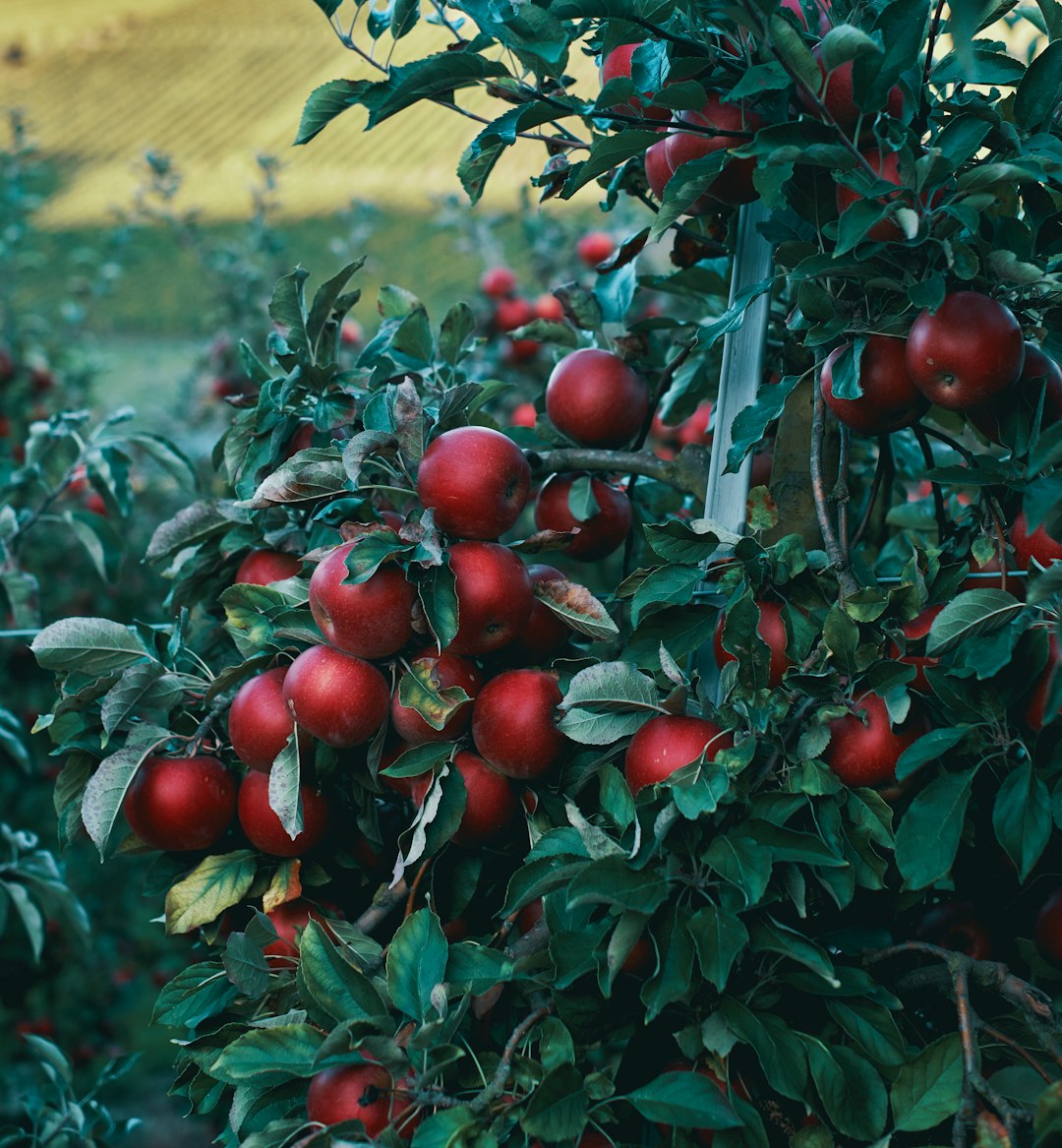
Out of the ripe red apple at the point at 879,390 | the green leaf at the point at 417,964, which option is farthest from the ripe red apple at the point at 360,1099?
the ripe red apple at the point at 879,390

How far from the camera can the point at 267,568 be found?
3.00ft

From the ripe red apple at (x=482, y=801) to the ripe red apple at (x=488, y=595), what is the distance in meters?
0.08

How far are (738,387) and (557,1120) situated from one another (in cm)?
52

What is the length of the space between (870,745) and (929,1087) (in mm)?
190

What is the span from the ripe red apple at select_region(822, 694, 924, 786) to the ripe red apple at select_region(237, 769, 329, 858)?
0.36 m

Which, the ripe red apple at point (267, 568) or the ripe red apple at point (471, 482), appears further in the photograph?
the ripe red apple at point (267, 568)

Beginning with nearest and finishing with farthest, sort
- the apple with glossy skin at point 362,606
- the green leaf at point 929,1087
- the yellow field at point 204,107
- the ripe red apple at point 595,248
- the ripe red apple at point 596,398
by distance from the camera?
1. the green leaf at point 929,1087
2. the apple with glossy skin at point 362,606
3. the ripe red apple at point 596,398
4. the ripe red apple at point 595,248
5. the yellow field at point 204,107

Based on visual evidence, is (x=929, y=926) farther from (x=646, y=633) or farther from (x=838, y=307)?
(x=838, y=307)

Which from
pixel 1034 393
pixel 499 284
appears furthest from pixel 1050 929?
pixel 499 284

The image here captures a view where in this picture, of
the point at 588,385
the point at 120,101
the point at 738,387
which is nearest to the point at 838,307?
the point at 738,387

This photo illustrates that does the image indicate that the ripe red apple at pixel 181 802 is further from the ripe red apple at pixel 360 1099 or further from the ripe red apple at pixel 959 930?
the ripe red apple at pixel 959 930

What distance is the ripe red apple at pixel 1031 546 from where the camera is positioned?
73 centimetres

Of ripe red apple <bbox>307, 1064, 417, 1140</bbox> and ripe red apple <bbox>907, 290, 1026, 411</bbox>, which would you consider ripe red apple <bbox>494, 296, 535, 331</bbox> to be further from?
ripe red apple <bbox>307, 1064, 417, 1140</bbox>

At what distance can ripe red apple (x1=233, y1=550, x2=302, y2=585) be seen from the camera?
91cm
